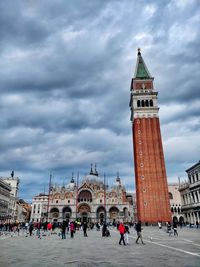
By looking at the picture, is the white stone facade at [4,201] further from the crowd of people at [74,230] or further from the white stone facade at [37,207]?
the crowd of people at [74,230]

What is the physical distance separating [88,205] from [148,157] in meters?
30.4

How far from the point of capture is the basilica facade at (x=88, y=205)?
237ft

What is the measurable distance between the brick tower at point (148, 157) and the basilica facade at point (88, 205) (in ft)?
72.4

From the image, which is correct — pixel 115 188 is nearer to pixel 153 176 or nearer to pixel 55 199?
pixel 55 199

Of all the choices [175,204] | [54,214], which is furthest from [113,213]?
[175,204]

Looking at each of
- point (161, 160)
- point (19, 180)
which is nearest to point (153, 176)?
point (161, 160)

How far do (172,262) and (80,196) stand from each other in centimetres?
6987

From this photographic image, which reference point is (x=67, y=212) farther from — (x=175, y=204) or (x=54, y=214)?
(x=175, y=204)

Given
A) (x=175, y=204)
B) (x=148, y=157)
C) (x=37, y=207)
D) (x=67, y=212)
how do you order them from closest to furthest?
(x=148, y=157) < (x=175, y=204) < (x=67, y=212) < (x=37, y=207)

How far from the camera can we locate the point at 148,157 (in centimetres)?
5341

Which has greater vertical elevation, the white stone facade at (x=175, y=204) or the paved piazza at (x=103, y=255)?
the white stone facade at (x=175, y=204)

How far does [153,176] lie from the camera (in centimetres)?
5209

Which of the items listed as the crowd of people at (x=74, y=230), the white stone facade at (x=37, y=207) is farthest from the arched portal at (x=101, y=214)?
the crowd of people at (x=74, y=230)

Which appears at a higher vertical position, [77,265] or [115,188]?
[115,188]
